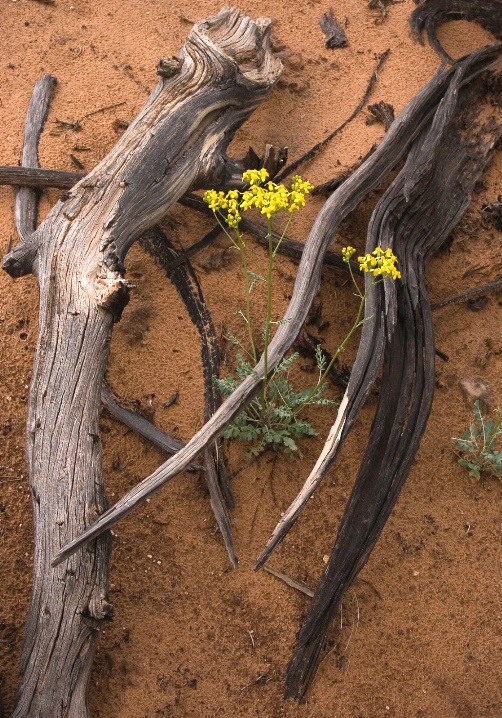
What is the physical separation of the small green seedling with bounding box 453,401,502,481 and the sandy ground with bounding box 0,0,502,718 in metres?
0.07

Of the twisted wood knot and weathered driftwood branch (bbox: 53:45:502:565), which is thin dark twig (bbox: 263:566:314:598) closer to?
weathered driftwood branch (bbox: 53:45:502:565)

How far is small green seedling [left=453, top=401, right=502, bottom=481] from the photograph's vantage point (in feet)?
12.0

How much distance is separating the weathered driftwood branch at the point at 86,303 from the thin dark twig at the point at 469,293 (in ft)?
4.43

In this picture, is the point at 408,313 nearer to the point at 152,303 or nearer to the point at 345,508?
the point at 345,508

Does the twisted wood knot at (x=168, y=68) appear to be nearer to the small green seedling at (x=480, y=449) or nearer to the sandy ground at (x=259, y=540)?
the sandy ground at (x=259, y=540)

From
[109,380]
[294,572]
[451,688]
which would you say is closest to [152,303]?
[109,380]

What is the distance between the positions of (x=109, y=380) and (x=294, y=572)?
1268 mm

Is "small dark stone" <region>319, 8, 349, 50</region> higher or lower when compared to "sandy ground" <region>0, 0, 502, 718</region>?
higher

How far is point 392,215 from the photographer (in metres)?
4.12

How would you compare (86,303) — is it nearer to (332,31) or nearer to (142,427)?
(142,427)

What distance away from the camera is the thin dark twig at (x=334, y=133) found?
4.70 m

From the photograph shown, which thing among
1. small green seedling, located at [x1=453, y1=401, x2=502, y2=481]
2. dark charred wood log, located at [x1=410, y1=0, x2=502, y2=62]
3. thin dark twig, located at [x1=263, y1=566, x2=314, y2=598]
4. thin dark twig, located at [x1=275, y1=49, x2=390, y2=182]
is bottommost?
thin dark twig, located at [x1=263, y1=566, x2=314, y2=598]

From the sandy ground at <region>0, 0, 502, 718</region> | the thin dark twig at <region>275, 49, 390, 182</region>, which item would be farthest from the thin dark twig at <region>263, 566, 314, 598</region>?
the thin dark twig at <region>275, 49, 390, 182</region>

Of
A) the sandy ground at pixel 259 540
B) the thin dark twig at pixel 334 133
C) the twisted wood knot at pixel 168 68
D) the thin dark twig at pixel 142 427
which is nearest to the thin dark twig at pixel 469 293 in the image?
the sandy ground at pixel 259 540
